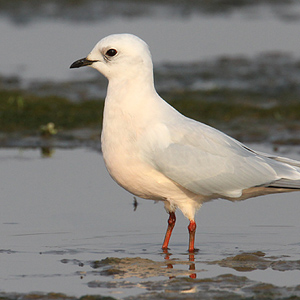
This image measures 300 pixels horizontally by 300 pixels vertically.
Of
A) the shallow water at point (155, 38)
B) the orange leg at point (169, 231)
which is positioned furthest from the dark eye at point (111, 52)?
the shallow water at point (155, 38)

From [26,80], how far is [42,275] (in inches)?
408

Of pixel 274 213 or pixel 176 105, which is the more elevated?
pixel 176 105

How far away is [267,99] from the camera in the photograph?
15.0 m

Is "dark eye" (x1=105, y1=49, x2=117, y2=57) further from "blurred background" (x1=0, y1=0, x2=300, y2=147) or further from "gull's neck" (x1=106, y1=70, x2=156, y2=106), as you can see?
"blurred background" (x1=0, y1=0, x2=300, y2=147)

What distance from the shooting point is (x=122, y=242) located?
763 centimetres

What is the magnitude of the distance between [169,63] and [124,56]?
10961mm

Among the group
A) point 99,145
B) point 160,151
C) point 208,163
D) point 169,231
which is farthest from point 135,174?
point 99,145

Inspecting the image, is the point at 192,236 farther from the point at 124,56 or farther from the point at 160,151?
the point at 124,56

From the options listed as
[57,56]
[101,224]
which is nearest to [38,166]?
[101,224]

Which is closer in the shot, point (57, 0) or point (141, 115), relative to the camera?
point (141, 115)

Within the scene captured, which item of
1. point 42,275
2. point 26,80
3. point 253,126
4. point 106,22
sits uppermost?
point 106,22

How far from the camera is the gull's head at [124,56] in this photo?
7.26 metres

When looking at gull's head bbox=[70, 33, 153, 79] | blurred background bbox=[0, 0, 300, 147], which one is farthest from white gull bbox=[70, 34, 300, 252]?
blurred background bbox=[0, 0, 300, 147]

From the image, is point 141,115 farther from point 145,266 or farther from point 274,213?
point 274,213
